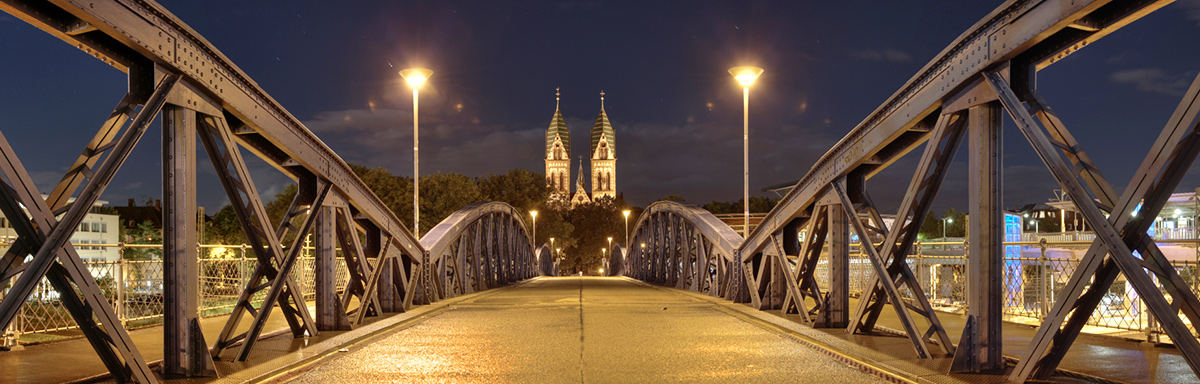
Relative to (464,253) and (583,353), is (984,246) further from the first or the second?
(464,253)

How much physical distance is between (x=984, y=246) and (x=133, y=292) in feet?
47.3

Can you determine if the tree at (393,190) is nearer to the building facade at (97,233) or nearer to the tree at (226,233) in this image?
the tree at (226,233)

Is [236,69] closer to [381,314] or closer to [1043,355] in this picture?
[381,314]

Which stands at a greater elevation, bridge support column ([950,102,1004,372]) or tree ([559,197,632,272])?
bridge support column ([950,102,1004,372])

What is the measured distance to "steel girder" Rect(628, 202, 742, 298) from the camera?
20.2m

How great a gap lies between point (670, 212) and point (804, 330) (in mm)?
15136

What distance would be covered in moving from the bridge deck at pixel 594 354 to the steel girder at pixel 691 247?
545 centimetres

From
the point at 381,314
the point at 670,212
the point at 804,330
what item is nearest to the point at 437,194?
the point at 670,212

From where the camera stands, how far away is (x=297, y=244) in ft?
32.4

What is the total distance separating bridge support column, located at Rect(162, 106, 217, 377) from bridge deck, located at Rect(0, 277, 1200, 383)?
0.31 metres

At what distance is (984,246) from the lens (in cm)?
763

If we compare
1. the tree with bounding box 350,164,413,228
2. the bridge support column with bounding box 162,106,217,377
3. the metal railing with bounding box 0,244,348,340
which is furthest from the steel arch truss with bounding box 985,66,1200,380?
the tree with bounding box 350,164,413,228

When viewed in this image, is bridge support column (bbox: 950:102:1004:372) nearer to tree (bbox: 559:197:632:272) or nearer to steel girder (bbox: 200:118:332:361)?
steel girder (bbox: 200:118:332:361)

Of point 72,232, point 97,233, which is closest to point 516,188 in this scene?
point 97,233
